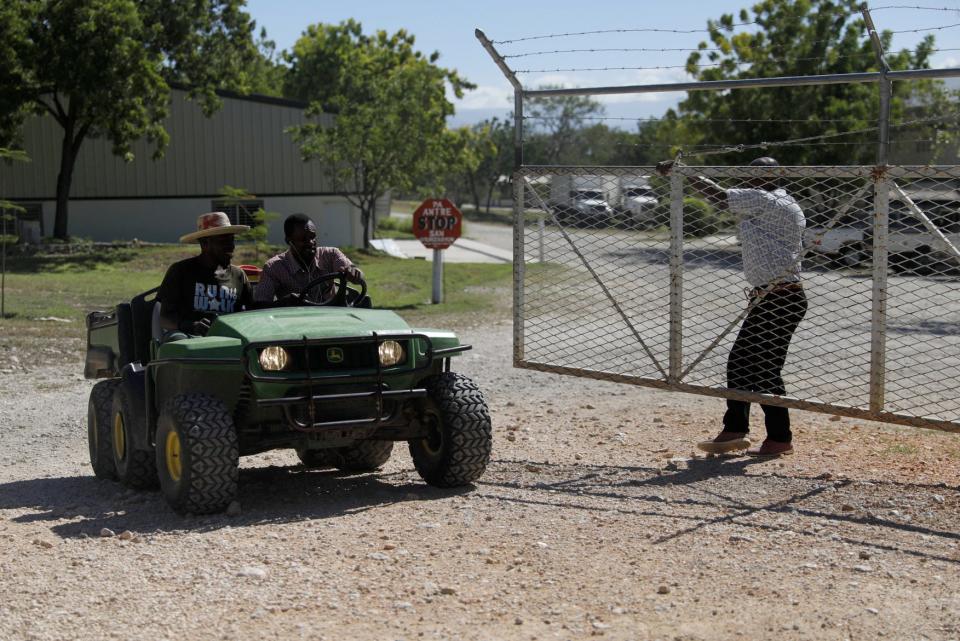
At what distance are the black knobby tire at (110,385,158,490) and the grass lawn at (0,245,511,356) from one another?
7.28 metres

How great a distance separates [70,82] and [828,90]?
1824 centimetres

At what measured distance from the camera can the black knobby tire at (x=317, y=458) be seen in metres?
8.15

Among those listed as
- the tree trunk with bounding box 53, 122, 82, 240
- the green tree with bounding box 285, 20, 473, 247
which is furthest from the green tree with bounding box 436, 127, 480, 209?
the tree trunk with bounding box 53, 122, 82, 240

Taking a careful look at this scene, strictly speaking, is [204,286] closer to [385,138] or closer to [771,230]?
[771,230]

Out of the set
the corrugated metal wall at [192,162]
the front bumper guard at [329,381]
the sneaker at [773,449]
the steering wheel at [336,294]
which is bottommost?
the sneaker at [773,449]

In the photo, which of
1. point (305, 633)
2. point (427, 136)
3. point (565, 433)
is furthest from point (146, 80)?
point (305, 633)

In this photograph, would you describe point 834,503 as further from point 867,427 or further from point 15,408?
point 15,408

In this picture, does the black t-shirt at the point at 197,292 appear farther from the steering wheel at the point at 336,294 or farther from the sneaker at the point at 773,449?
the sneaker at the point at 773,449

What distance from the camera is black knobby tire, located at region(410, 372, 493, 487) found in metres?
7.00

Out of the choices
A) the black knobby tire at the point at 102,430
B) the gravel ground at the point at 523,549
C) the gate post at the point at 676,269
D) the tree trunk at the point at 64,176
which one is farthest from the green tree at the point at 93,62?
the gate post at the point at 676,269

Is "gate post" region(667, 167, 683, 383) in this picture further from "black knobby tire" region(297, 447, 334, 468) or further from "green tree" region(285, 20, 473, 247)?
"green tree" region(285, 20, 473, 247)

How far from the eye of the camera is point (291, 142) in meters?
38.6

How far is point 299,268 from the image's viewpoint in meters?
7.76

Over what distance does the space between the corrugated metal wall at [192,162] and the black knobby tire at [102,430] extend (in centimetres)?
2856
